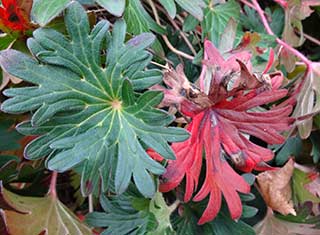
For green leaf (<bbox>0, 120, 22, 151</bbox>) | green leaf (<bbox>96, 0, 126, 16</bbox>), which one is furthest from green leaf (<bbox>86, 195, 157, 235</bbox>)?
green leaf (<bbox>96, 0, 126, 16</bbox>)

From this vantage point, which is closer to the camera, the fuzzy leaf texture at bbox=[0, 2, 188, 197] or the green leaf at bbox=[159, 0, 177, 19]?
the fuzzy leaf texture at bbox=[0, 2, 188, 197]

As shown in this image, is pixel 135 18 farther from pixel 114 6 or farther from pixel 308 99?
pixel 308 99

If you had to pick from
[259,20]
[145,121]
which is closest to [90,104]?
[145,121]

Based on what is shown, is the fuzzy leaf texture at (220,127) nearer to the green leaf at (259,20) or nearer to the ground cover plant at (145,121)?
the ground cover plant at (145,121)

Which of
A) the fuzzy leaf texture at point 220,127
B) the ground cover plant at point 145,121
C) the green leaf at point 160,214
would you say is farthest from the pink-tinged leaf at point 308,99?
the green leaf at point 160,214

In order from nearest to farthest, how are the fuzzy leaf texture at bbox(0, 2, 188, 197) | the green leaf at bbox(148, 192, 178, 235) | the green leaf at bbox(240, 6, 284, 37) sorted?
the fuzzy leaf texture at bbox(0, 2, 188, 197)
the green leaf at bbox(148, 192, 178, 235)
the green leaf at bbox(240, 6, 284, 37)

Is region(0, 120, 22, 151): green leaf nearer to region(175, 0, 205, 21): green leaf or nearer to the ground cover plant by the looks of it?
the ground cover plant
